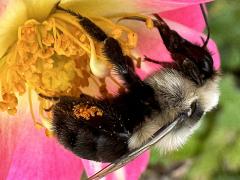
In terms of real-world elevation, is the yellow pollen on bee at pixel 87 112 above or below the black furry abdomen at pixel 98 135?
above

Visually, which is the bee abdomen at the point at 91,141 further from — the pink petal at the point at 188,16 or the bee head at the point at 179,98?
the pink petal at the point at 188,16

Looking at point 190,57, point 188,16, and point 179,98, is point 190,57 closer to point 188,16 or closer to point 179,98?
point 179,98

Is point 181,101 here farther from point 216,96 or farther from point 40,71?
point 40,71

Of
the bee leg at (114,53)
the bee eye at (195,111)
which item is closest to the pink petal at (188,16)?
the bee leg at (114,53)

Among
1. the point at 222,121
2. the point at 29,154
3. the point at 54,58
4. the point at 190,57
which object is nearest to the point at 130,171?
the point at 29,154

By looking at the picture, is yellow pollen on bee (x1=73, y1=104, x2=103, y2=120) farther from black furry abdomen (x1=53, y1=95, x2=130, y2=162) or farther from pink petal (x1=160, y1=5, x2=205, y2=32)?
pink petal (x1=160, y1=5, x2=205, y2=32)

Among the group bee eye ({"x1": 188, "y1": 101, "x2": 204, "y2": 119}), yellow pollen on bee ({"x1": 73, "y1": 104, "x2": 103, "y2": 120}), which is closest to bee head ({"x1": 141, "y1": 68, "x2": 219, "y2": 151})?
bee eye ({"x1": 188, "y1": 101, "x2": 204, "y2": 119})

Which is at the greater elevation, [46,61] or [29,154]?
[46,61]
